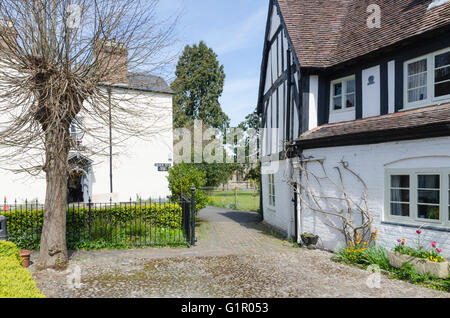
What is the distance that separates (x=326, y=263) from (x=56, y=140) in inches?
279

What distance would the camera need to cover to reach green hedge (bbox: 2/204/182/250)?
9.46m

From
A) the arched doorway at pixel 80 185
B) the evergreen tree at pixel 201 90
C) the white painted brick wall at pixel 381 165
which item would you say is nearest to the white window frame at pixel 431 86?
the white painted brick wall at pixel 381 165

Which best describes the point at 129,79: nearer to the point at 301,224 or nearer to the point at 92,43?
the point at 92,43

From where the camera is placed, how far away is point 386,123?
7.95m

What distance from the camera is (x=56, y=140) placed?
740 cm

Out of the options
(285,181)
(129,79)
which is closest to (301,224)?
(285,181)

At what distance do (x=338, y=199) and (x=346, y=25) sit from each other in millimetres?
6093

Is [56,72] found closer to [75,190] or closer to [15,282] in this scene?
[15,282]

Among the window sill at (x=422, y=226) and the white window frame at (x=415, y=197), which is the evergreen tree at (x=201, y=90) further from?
the window sill at (x=422, y=226)

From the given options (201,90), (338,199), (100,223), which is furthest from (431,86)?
(201,90)

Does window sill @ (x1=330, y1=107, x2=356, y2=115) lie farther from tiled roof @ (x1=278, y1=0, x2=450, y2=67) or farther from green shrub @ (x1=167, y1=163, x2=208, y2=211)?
green shrub @ (x1=167, y1=163, x2=208, y2=211)

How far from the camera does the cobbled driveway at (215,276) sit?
613 cm

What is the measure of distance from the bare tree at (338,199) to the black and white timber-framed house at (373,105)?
0.58ft

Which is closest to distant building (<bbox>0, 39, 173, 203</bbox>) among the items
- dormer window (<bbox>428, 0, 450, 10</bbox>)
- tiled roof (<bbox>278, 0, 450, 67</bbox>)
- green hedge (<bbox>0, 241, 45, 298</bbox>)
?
tiled roof (<bbox>278, 0, 450, 67</bbox>)
